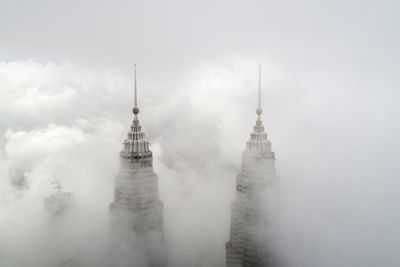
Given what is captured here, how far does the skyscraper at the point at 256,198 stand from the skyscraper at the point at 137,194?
44169 mm

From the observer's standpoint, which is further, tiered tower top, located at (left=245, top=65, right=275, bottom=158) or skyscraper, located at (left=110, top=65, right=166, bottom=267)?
tiered tower top, located at (left=245, top=65, right=275, bottom=158)

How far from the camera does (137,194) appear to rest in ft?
559

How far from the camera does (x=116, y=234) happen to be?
177750 mm

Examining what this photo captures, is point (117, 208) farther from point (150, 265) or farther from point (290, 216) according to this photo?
point (290, 216)

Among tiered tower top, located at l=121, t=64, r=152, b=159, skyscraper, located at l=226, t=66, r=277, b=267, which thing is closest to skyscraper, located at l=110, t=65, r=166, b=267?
tiered tower top, located at l=121, t=64, r=152, b=159

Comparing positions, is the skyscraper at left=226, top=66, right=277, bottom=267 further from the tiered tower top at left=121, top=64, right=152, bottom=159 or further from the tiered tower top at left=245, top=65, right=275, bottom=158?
the tiered tower top at left=121, top=64, right=152, bottom=159

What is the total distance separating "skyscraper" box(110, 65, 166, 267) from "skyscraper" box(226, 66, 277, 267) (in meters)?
44.2

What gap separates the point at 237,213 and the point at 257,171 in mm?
27213

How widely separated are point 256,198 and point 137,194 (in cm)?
6039

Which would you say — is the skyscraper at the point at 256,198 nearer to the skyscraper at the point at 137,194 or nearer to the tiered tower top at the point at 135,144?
the skyscraper at the point at 137,194

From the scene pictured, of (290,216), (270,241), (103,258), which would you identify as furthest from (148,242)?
(290,216)

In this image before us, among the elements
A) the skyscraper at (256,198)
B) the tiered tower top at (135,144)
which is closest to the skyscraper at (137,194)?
the tiered tower top at (135,144)

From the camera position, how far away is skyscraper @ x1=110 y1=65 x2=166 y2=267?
169500 mm

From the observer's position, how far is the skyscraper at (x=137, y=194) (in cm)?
16950
